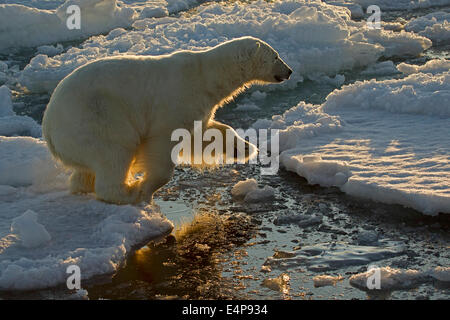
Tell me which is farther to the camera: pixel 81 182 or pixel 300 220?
pixel 81 182

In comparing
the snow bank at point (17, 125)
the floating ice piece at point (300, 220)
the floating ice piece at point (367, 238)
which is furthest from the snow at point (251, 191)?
the snow bank at point (17, 125)

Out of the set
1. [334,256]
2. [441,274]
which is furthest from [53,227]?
[441,274]

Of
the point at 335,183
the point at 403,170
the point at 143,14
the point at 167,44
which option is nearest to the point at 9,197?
the point at 335,183

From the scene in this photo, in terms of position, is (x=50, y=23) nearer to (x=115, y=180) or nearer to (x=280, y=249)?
(x=115, y=180)

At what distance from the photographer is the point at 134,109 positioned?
512cm

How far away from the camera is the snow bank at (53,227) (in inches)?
167

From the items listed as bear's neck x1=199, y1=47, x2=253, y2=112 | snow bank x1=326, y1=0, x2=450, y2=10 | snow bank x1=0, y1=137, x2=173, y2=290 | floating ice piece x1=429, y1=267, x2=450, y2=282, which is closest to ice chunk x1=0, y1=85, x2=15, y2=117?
snow bank x1=0, y1=137, x2=173, y2=290

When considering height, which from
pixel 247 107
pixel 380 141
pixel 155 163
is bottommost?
pixel 155 163

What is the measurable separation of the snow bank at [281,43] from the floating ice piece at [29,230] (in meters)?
5.58

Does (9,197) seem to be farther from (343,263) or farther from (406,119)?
(406,119)

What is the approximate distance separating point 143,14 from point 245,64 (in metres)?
10.4

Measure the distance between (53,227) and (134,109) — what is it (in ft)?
3.57

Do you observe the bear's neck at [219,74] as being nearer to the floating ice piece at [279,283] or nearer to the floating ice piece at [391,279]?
the floating ice piece at [279,283]

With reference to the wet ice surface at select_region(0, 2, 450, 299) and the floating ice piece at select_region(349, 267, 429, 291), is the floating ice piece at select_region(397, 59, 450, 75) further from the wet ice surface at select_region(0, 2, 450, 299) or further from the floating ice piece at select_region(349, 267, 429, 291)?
the floating ice piece at select_region(349, 267, 429, 291)
